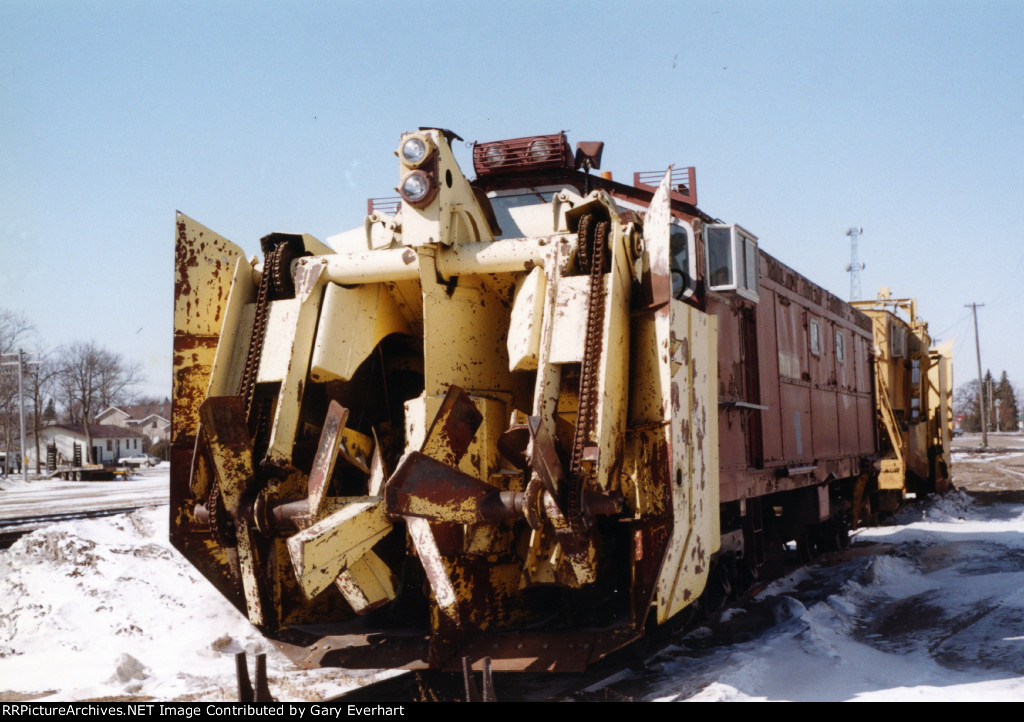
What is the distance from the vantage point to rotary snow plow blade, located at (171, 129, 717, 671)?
4.56 meters

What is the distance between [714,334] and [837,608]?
333cm

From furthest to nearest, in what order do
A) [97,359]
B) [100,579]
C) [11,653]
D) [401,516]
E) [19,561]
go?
[97,359], [19,561], [100,579], [11,653], [401,516]

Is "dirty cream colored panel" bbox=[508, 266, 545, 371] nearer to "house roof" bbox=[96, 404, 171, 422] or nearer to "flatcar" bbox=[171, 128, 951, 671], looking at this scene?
"flatcar" bbox=[171, 128, 951, 671]

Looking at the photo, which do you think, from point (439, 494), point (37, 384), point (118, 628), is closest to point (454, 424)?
point (439, 494)

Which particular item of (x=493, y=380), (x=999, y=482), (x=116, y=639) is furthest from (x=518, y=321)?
(x=999, y=482)

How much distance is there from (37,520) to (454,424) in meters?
15.4

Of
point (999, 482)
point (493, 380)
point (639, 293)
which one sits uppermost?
point (639, 293)

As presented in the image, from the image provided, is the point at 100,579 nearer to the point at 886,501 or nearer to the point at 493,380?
the point at 493,380

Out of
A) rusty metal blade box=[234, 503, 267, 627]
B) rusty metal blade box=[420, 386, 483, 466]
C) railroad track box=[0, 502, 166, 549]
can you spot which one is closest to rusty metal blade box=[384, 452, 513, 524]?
rusty metal blade box=[420, 386, 483, 466]

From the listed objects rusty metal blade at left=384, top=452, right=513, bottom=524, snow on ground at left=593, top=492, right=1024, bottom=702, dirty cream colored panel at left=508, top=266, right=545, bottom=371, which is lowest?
snow on ground at left=593, top=492, right=1024, bottom=702

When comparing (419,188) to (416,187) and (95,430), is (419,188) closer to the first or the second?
(416,187)

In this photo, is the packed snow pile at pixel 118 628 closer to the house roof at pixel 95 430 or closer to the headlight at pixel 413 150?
the headlight at pixel 413 150

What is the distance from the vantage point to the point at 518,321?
510cm
